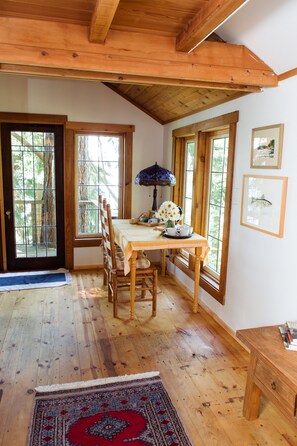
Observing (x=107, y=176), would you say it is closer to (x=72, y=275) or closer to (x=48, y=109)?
(x=48, y=109)

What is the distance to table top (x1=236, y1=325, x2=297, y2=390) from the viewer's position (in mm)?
1845

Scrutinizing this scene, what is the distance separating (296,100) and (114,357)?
7.72 feet

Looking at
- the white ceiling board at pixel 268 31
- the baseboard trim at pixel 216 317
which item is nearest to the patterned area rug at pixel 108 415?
the baseboard trim at pixel 216 317

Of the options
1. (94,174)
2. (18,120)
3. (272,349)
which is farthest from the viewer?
(94,174)

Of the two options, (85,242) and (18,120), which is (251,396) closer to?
(85,242)

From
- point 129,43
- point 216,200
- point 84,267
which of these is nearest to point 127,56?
point 129,43

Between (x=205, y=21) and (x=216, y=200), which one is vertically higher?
(x=205, y=21)

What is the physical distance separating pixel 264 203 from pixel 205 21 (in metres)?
1.36

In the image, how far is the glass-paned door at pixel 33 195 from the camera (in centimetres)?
464

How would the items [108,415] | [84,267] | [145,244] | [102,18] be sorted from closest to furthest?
[102,18] → [108,415] → [145,244] → [84,267]

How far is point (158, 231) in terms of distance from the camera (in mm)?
3852

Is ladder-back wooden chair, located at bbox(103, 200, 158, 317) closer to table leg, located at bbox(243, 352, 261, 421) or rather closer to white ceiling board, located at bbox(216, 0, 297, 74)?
table leg, located at bbox(243, 352, 261, 421)

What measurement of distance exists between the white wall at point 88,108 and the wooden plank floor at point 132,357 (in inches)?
61.9

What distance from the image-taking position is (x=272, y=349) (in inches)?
79.9
